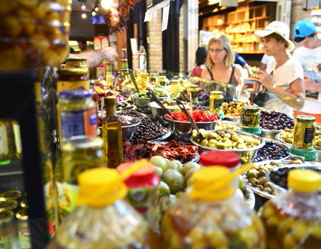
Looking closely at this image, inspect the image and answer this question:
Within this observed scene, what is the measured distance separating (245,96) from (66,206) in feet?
11.4

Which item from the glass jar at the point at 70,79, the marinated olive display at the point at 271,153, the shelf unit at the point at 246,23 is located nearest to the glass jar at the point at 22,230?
the glass jar at the point at 70,79

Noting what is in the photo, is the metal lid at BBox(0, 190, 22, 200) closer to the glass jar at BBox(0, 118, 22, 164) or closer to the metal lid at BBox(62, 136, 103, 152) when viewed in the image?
the glass jar at BBox(0, 118, 22, 164)

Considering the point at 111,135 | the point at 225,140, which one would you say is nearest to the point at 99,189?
the point at 111,135

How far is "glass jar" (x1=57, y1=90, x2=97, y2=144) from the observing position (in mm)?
756

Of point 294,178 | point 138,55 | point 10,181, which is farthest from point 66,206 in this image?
point 138,55

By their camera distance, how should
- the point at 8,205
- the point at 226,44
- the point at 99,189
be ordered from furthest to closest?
the point at 226,44
the point at 8,205
the point at 99,189

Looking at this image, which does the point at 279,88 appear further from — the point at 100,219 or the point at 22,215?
the point at 100,219

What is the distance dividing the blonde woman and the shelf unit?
24.6 ft

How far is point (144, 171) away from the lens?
70cm

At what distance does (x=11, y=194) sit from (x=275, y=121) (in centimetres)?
227

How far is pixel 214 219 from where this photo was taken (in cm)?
59

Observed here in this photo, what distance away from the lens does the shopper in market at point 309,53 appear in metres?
5.46

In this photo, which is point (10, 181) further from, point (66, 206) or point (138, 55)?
point (138, 55)

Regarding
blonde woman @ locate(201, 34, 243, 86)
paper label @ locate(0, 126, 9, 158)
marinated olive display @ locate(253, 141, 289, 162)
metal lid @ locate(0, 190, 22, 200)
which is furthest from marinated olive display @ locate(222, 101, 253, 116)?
paper label @ locate(0, 126, 9, 158)
